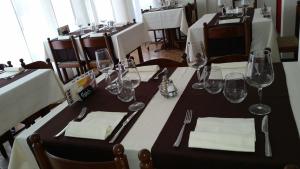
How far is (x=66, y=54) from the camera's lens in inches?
139

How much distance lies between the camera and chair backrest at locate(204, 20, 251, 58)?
2205 millimetres

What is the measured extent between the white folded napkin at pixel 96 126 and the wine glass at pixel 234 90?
447 mm

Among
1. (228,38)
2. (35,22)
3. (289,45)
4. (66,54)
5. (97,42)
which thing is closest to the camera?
(228,38)

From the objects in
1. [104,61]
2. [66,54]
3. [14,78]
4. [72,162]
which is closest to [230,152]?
[72,162]

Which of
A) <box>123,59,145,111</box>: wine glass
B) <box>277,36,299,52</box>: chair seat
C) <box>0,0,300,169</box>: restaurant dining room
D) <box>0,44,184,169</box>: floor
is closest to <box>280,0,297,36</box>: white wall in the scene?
<box>277,36,299,52</box>: chair seat

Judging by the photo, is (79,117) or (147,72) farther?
(147,72)

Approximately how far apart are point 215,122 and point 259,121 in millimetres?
152

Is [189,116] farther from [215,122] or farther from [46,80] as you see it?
[46,80]

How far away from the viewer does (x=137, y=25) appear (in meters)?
3.67

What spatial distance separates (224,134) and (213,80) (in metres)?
0.46

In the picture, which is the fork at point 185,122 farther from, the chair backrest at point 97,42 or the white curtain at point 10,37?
the white curtain at point 10,37

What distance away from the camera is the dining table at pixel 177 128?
2.73ft

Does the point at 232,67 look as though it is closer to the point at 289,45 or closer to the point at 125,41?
the point at 289,45

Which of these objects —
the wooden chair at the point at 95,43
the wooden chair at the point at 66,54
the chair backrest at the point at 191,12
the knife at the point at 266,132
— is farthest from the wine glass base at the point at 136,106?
the chair backrest at the point at 191,12
